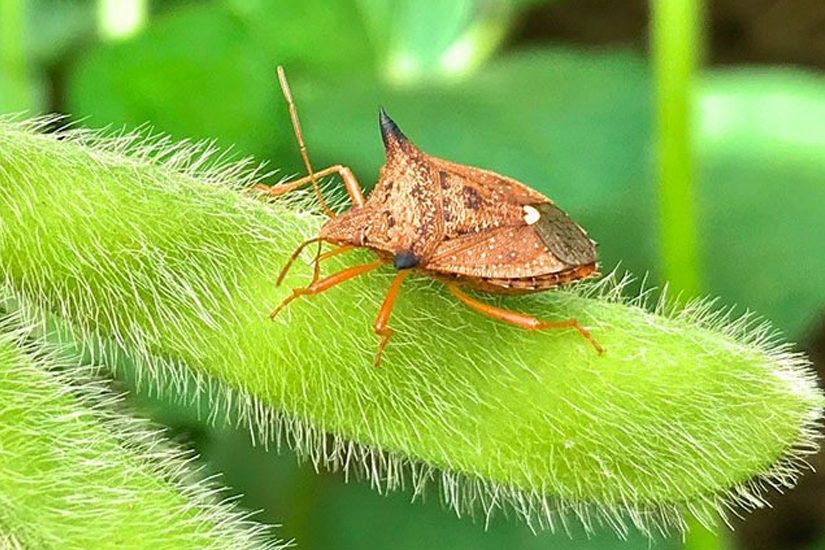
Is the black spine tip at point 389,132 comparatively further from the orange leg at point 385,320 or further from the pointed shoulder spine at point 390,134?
the orange leg at point 385,320

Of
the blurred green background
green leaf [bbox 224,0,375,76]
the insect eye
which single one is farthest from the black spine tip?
green leaf [bbox 224,0,375,76]

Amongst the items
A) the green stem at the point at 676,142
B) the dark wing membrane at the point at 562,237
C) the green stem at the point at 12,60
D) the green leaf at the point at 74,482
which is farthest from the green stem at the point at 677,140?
the green stem at the point at 12,60

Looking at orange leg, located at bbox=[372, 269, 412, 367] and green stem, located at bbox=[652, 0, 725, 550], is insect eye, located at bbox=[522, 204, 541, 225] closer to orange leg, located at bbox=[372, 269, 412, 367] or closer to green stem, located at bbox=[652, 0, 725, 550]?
orange leg, located at bbox=[372, 269, 412, 367]

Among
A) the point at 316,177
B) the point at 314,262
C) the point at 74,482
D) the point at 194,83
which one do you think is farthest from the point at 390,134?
the point at 194,83

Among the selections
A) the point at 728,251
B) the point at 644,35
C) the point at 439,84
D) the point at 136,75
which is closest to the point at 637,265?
→ the point at 728,251

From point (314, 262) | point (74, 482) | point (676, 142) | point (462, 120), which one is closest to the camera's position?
point (74, 482)

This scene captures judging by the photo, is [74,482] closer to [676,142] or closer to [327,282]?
[327,282]

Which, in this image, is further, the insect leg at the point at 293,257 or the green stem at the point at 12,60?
the green stem at the point at 12,60
